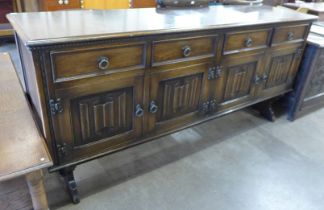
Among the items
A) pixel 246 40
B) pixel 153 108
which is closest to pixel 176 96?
pixel 153 108

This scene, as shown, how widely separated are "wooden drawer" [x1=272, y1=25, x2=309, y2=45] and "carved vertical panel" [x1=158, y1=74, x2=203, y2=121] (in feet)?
2.27

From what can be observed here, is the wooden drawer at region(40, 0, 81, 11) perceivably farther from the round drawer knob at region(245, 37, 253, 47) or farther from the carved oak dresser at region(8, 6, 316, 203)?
the round drawer knob at region(245, 37, 253, 47)

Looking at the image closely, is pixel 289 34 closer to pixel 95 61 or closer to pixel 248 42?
pixel 248 42

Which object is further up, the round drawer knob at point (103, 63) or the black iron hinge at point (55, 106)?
the round drawer knob at point (103, 63)

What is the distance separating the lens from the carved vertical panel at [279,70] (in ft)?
6.57

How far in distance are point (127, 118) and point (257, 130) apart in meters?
1.25

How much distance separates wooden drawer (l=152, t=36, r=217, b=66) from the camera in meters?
1.34

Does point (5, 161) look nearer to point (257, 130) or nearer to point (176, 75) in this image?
point (176, 75)

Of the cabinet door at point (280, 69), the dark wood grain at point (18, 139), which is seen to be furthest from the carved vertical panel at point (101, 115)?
the cabinet door at point (280, 69)

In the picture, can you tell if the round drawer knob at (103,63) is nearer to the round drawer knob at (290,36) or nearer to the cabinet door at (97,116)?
the cabinet door at (97,116)

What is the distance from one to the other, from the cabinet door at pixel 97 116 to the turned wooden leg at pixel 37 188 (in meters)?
0.28

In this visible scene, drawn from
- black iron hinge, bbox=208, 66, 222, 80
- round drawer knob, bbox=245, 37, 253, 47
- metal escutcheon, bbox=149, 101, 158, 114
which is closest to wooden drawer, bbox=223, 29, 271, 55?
round drawer knob, bbox=245, 37, 253, 47

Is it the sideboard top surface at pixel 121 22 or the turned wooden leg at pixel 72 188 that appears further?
the turned wooden leg at pixel 72 188

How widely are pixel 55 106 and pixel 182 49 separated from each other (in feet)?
2.30
